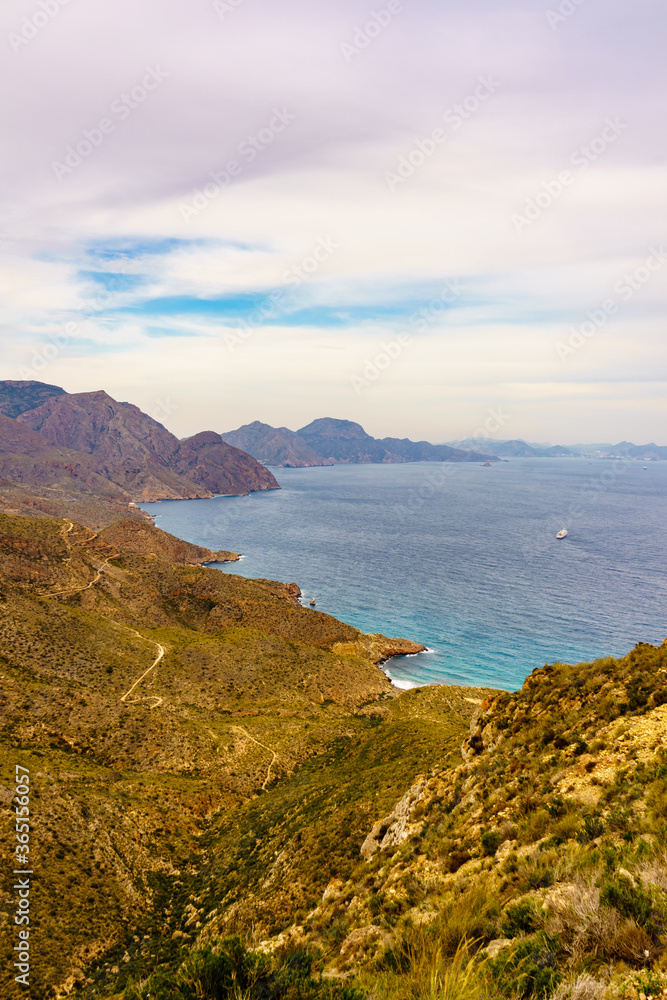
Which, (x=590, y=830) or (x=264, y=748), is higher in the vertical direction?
(x=590, y=830)

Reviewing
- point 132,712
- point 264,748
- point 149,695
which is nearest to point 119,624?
point 149,695

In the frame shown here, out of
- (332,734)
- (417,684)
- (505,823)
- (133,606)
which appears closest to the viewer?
(505,823)

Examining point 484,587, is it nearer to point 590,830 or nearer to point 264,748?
point 264,748

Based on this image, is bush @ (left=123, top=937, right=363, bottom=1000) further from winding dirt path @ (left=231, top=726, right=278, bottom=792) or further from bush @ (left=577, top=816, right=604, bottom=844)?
winding dirt path @ (left=231, top=726, right=278, bottom=792)

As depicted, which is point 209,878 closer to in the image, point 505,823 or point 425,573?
point 505,823

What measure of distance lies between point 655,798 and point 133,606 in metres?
84.2

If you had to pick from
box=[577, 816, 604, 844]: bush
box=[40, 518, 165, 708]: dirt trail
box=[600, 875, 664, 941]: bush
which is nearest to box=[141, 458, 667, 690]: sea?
box=[40, 518, 165, 708]: dirt trail

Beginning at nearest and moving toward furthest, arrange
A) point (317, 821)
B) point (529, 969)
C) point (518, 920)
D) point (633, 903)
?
1. point (529, 969)
2. point (633, 903)
3. point (518, 920)
4. point (317, 821)

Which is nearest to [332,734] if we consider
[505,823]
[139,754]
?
[139,754]

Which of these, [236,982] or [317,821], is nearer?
[236,982]

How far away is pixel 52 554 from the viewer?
79.2m

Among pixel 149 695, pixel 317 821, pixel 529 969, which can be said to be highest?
pixel 529 969

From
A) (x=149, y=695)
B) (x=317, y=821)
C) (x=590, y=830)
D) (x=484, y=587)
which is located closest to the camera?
(x=590, y=830)

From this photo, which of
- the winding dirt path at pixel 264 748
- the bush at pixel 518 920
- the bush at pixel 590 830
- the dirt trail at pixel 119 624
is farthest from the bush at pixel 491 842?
the dirt trail at pixel 119 624
